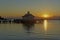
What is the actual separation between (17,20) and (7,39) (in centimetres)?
8695

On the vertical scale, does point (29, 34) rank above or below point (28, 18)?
below

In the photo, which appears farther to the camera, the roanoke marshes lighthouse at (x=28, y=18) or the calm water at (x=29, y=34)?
the roanoke marshes lighthouse at (x=28, y=18)

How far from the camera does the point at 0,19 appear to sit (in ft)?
333

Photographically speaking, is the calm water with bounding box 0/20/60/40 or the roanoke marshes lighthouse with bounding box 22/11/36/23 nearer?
the calm water with bounding box 0/20/60/40

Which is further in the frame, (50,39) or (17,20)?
(17,20)

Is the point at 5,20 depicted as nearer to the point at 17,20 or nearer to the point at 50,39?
the point at 17,20

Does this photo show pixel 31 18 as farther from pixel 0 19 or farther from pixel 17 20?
pixel 0 19

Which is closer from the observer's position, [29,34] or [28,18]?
[29,34]

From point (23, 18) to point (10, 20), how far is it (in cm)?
723

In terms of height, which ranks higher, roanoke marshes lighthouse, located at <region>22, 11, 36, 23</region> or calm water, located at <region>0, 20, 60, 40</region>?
roanoke marshes lighthouse, located at <region>22, 11, 36, 23</region>

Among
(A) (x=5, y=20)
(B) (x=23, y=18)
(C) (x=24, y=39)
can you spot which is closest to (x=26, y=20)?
(B) (x=23, y=18)

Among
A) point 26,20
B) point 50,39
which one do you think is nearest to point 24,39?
point 50,39

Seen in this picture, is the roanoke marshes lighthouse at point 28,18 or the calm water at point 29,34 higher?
the roanoke marshes lighthouse at point 28,18

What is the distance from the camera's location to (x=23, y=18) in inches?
4060
